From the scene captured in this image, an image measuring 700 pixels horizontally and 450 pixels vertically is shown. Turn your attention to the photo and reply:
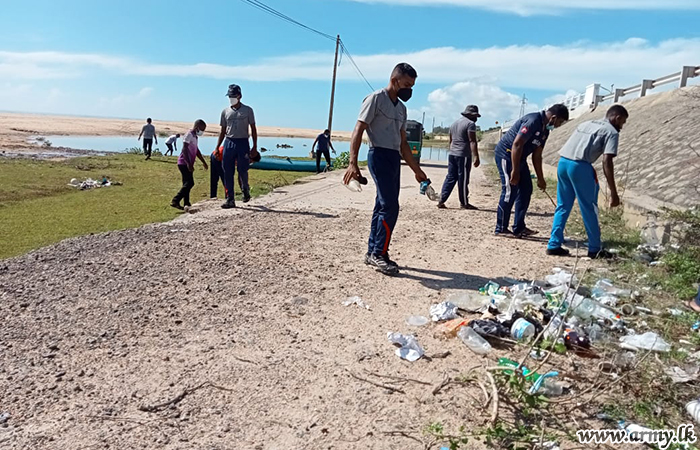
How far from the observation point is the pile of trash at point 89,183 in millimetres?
12361

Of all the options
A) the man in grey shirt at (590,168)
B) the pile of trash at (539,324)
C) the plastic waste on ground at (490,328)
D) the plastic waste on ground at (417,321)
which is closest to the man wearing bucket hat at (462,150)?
the man in grey shirt at (590,168)

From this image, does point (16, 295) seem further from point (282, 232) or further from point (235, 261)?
point (282, 232)

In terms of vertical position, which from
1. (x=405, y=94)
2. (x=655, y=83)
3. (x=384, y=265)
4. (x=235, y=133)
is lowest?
(x=384, y=265)

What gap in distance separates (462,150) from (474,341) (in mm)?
6142

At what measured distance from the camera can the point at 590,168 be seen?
5.77 meters

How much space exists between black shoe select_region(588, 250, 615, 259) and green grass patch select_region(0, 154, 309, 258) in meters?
5.99

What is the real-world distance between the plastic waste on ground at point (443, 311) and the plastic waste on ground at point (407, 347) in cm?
44

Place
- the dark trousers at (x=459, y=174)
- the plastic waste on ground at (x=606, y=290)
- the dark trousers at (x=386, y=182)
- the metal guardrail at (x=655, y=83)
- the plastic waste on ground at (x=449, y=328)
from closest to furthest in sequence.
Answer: the plastic waste on ground at (x=449, y=328)
the plastic waste on ground at (x=606, y=290)
the dark trousers at (x=386, y=182)
the dark trousers at (x=459, y=174)
the metal guardrail at (x=655, y=83)

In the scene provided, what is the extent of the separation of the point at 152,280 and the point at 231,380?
2.03 meters

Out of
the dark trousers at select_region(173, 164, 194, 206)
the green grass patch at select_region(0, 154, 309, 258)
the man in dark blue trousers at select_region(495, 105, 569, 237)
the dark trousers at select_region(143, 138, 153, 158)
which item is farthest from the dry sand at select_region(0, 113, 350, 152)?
the man in dark blue trousers at select_region(495, 105, 569, 237)

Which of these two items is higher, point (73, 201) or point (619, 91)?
point (619, 91)

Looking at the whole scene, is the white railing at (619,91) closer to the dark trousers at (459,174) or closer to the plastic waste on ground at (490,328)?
the dark trousers at (459,174)

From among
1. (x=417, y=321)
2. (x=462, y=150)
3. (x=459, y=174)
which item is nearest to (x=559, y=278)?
(x=417, y=321)

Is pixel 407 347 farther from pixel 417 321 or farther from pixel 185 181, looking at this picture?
pixel 185 181
